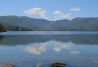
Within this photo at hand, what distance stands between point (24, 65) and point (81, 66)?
882 centimetres

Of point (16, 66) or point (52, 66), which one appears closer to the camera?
point (52, 66)

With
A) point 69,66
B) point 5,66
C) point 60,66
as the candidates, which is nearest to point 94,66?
point 69,66

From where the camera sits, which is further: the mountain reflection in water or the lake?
the mountain reflection in water

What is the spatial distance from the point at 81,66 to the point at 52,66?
6882 millimetres

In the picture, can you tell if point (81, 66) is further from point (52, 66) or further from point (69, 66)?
point (52, 66)

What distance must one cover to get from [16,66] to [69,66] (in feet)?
26.4

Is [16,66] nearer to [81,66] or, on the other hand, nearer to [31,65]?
[31,65]

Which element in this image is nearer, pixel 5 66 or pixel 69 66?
pixel 5 66

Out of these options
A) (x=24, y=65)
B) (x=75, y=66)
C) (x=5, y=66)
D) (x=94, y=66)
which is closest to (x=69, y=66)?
(x=75, y=66)

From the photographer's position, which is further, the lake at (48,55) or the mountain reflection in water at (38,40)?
the mountain reflection in water at (38,40)

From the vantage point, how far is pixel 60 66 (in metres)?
32.3

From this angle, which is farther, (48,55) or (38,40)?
(38,40)

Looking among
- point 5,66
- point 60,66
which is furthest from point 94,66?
point 5,66

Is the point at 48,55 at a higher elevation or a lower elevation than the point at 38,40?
higher
